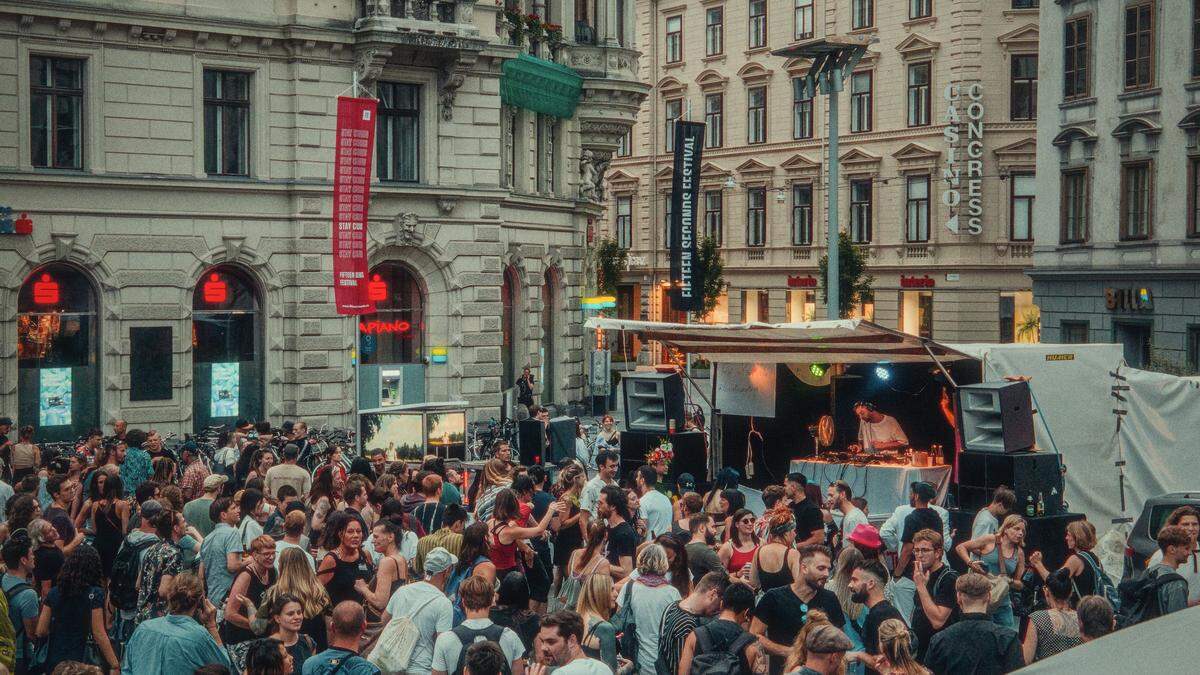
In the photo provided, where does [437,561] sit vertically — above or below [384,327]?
below

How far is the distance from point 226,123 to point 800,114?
30375 mm

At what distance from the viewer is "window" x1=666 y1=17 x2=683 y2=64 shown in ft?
199

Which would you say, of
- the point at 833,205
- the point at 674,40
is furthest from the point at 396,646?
the point at 674,40

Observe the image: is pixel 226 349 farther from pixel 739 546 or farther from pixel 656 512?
pixel 739 546

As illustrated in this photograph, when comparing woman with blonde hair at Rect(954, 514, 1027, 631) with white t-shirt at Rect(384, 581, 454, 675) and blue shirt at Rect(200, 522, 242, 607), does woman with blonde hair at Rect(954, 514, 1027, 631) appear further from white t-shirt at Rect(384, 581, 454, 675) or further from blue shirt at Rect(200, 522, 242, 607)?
blue shirt at Rect(200, 522, 242, 607)

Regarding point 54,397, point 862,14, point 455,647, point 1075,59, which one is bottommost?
point 455,647

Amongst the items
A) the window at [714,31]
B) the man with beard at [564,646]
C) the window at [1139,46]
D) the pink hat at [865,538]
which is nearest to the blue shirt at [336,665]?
the man with beard at [564,646]

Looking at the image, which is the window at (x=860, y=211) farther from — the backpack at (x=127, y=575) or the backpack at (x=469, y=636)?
the backpack at (x=469, y=636)

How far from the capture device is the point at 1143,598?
10.9 m

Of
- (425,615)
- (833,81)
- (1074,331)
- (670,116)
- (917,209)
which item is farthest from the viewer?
(670,116)

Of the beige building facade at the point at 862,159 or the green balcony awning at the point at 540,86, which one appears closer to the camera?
the green balcony awning at the point at 540,86

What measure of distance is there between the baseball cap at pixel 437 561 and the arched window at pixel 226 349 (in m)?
20.3

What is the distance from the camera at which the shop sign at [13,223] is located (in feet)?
88.8

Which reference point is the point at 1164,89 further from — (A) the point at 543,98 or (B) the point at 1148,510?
(B) the point at 1148,510
